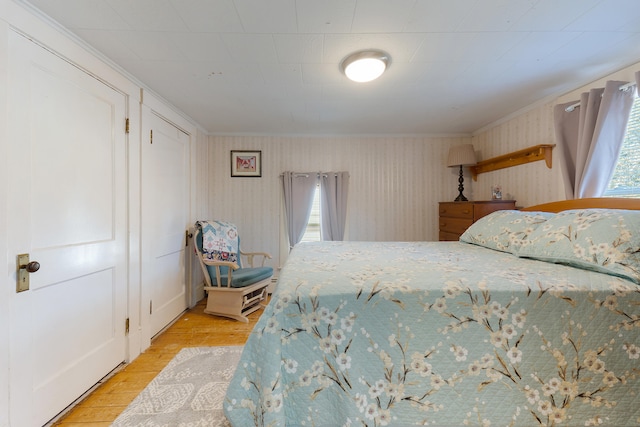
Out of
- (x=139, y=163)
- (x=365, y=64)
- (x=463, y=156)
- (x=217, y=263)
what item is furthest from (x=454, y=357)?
(x=463, y=156)

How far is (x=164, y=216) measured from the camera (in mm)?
2502

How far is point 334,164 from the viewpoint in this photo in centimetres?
357

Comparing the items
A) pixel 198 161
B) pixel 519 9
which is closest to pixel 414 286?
pixel 519 9

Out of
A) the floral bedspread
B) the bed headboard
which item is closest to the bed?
the floral bedspread

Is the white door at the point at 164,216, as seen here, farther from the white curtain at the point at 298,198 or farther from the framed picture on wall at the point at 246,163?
the white curtain at the point at 298,198

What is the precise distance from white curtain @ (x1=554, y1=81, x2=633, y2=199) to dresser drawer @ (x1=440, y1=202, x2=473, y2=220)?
787 mm

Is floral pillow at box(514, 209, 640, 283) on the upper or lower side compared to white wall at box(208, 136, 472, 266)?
lower

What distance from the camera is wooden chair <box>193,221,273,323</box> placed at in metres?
2.67

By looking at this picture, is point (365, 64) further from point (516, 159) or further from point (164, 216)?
point (164, 216)

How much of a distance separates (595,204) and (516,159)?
109 centimetres

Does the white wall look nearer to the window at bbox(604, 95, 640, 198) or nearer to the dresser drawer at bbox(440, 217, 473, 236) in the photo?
the dresser drawer at bbox(440, 217, 473, 236)

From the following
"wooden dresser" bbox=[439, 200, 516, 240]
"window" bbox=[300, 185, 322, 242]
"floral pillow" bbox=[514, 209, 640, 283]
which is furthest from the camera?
"window" bbox=[300, 185, 322, 242]

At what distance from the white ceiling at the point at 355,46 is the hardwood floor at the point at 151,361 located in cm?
231

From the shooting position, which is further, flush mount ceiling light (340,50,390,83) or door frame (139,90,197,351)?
door frame (139,90,197,351)
